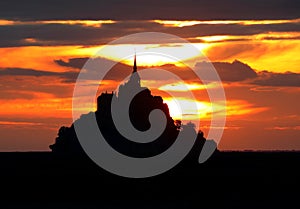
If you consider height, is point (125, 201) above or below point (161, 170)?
below

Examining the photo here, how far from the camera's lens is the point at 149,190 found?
143 meters

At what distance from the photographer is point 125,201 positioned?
12688 cm

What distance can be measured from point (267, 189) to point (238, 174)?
4788cm

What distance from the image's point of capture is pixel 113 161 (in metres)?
200

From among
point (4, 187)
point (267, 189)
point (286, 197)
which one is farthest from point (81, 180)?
point (286, 197)

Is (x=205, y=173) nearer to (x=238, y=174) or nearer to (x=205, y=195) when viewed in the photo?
(x=238, y=174)

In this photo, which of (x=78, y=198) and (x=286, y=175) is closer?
(x=78, y=198)

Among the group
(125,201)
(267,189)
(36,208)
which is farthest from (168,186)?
(36,208)

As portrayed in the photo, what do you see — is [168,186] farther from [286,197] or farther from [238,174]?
[238,174]

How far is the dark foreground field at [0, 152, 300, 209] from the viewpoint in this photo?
12219cm

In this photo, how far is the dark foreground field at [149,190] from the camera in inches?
4811

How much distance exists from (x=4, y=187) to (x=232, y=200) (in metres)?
35.9

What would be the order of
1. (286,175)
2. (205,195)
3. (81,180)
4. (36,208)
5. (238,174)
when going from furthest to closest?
(238,174), (286,175), (81,180), (205,195), (36,208)

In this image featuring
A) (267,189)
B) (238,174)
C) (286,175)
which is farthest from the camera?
(238,174)
